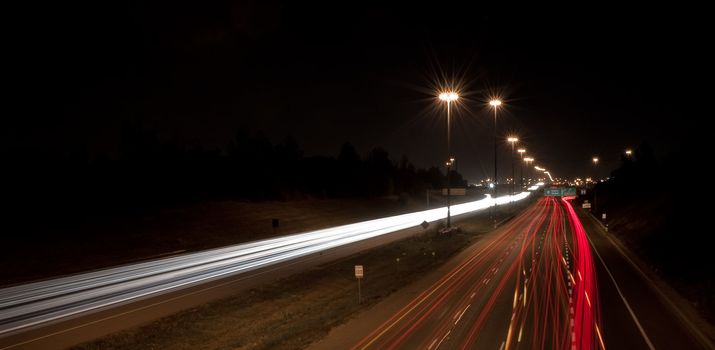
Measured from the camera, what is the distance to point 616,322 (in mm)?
16656

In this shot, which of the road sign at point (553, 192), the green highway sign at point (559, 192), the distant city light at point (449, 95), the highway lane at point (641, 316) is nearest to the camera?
the highway lane at point (641, 316)

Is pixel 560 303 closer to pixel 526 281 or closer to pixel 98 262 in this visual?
pixel 526 281

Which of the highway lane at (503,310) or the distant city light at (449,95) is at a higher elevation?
the distant city light at (449,95)

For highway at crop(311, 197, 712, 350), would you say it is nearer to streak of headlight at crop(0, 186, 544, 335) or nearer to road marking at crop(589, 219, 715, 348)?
road marking at crop(589, 219, 715, 348)

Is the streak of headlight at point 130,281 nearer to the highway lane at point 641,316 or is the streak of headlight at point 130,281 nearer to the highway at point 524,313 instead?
the highway at point 524,313

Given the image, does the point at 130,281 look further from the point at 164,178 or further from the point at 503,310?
the point at 164,178

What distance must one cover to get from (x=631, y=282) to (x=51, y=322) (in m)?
25.0

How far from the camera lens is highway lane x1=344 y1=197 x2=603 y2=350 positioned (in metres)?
14.6

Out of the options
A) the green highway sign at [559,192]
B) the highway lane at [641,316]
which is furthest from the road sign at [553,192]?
the highway lane at [641,316]

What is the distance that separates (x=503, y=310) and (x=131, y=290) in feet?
51.8

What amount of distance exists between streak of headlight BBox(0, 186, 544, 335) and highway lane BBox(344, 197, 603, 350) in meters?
10.3

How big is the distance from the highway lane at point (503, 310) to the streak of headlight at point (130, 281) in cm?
1033

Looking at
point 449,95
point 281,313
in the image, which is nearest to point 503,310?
point 281,313

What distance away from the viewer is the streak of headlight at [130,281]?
17.9 m
